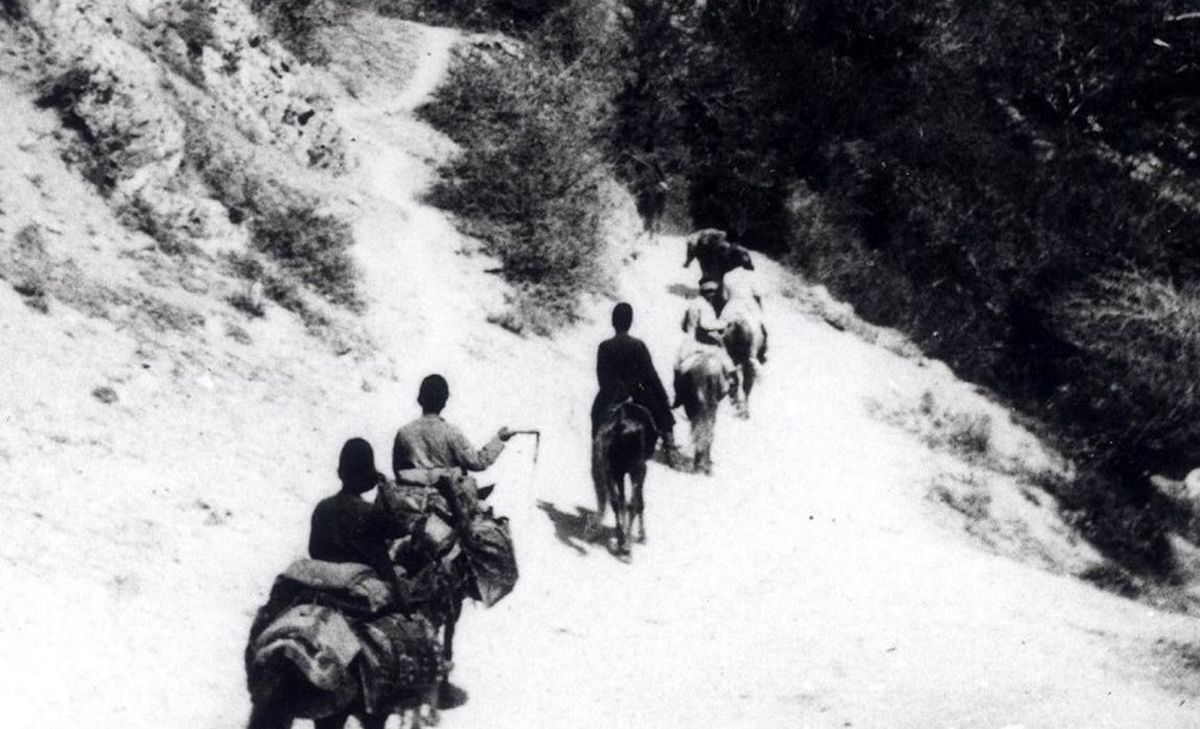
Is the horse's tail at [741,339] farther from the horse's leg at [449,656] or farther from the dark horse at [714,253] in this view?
the horse's leg at [449,656]

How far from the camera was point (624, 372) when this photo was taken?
8672 mm

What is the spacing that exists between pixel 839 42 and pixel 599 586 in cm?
2081

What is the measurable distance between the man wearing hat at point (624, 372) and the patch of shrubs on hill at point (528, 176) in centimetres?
565

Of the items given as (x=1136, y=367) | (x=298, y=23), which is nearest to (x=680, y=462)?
(x=1136, y=367)

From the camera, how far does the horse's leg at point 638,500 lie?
875 centimetres

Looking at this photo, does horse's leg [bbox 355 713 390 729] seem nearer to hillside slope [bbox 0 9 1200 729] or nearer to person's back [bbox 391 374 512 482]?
hillside slope [bbox 0 9 1200 729]

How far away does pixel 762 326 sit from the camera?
45.1 feet

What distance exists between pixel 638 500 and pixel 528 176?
957cm

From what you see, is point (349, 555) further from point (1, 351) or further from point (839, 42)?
point (839, 42)

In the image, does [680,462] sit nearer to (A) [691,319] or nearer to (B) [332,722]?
(A) [691,319]

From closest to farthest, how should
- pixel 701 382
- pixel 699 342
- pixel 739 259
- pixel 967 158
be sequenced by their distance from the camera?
pixel 701 382 → pixel 699 342 → pixel 739 259 → pixel 967 158

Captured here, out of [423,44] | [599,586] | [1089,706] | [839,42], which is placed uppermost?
[839,42]

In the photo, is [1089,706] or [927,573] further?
[927,573]

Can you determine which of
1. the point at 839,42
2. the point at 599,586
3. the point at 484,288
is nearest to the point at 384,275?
the point at 484,288
